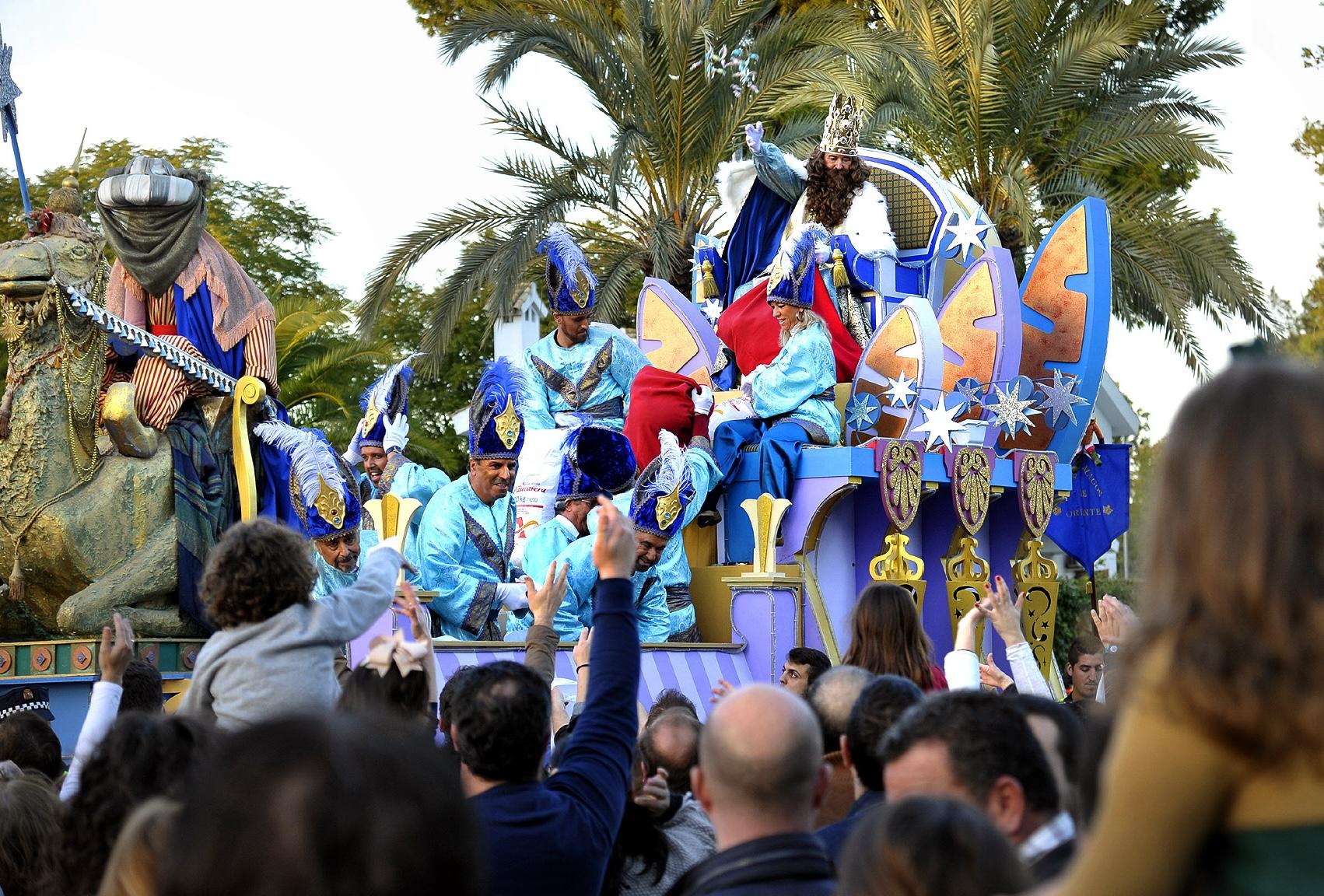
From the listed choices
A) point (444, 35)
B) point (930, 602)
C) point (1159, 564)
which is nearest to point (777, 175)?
point (930, 602)

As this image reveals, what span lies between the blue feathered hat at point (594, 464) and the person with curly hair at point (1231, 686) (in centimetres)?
854

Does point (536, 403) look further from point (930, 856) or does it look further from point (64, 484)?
point (930, 856)

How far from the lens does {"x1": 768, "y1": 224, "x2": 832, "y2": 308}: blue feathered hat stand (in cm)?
1142

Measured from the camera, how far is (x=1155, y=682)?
1668 millimetres

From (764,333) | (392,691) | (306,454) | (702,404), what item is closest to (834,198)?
(764,333)

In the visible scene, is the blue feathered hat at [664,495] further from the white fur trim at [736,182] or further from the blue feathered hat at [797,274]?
the white fur trim at [736,182]

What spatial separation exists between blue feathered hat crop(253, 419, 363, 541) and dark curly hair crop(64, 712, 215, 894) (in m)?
5.94

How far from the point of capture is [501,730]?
10.4 feet

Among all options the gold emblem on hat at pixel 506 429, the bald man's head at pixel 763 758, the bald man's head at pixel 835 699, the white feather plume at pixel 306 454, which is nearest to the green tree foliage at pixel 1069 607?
the gold emblem on hat at pixel 506 429

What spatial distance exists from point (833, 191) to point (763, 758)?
11.1m

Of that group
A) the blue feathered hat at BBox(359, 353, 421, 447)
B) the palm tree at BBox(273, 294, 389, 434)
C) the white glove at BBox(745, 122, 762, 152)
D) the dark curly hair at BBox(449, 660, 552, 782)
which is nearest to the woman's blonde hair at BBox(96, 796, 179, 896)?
the dark curly hair at BBox(449, 660, 552, 782)

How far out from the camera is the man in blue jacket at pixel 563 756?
120 inches

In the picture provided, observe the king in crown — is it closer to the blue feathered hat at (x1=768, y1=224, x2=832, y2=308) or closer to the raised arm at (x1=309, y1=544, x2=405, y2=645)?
the blue feathered hat at (x1=768, y1=224, x2=832, y2=308)

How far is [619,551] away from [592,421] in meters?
7.79
